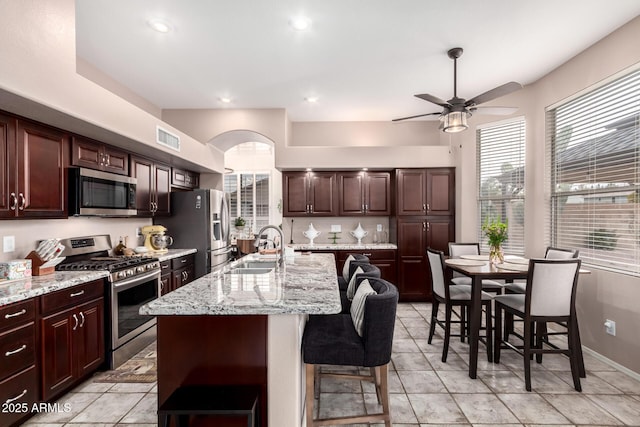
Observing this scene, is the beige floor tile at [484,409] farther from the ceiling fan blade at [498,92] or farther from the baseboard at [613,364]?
the ceiling fan blade at [498,92]

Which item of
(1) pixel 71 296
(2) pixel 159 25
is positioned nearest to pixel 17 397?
(1) pixel 71 296

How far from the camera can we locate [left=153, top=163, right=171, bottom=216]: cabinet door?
161 inches

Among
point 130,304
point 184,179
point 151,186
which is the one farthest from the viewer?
point 184,179

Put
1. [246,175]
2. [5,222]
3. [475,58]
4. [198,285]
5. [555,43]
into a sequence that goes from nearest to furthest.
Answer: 1. [198,285]
2. [5,222]
3. [555,43]
4. [475,58]
5. [246,175]

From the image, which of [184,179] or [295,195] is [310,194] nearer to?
[295,195]

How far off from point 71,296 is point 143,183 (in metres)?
1.77

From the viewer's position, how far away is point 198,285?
199 cm

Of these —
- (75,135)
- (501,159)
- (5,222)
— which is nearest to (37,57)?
(75,135)

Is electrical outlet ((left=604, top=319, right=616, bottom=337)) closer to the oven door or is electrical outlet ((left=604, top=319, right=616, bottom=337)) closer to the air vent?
the oven door

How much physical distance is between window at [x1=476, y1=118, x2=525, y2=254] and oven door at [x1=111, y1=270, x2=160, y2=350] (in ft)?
14.3

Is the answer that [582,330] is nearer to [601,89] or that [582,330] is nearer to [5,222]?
[601,89]

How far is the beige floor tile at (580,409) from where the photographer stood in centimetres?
209

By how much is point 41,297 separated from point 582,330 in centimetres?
467

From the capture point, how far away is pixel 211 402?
1.46 meters
